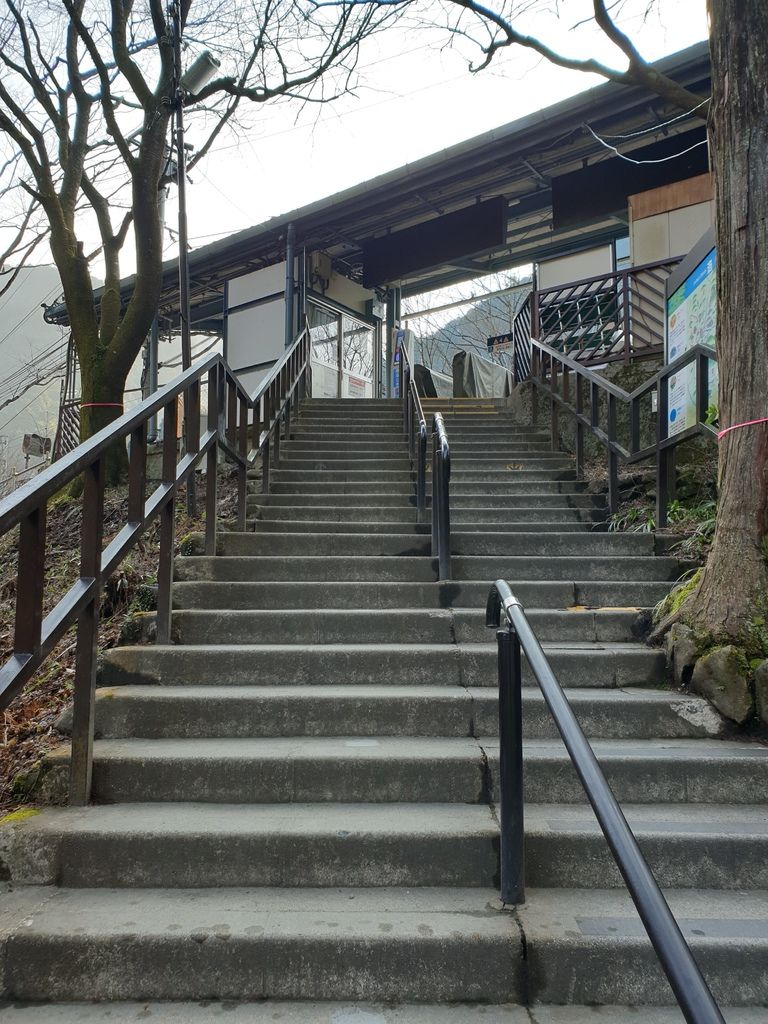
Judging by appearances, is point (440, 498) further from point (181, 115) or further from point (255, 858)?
point (181, 115)

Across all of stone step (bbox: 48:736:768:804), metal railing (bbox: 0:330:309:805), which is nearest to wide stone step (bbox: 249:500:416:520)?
metal railing (bbox: 0:330:309:805)

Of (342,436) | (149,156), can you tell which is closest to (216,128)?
(149,156)

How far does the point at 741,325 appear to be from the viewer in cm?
307

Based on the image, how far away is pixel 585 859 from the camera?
6.86 feet

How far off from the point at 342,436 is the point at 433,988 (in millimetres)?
6311

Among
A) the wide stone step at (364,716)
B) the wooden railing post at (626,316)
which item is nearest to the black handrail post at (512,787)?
the wide stone step at (364,716)

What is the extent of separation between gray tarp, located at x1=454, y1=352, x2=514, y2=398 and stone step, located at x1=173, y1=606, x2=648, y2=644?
11.1 metres

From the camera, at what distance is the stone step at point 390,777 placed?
238 cm

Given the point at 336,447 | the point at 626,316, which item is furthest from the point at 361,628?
the point at 626,316

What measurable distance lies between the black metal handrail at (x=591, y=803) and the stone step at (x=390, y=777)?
0.42 meters

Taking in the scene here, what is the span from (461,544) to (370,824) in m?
2.54

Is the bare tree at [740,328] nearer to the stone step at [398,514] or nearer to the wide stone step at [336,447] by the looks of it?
the stone step at [398,514]

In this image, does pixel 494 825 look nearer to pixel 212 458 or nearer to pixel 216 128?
pixel 212 458

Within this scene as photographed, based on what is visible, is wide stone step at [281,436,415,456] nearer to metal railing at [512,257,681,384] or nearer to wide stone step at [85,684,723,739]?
metal railing at [512,257,681,384]
